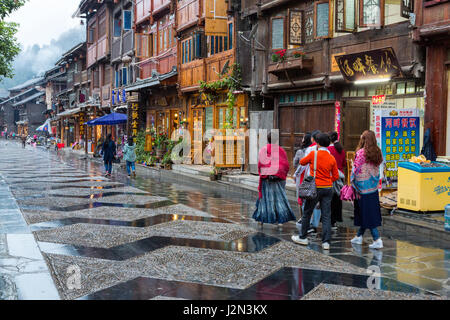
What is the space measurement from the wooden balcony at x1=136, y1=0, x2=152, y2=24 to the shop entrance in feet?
50.1

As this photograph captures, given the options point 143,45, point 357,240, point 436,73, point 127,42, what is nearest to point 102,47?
point 127,42

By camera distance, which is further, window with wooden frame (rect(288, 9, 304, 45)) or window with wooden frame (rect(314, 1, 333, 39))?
window with wooden frame (rect(288, 9, 304, 45))

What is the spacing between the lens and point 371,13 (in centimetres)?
1307

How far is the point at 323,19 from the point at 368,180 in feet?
27.6

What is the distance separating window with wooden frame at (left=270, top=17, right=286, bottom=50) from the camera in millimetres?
17034

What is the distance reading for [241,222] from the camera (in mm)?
10562

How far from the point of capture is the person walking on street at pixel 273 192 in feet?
30.8

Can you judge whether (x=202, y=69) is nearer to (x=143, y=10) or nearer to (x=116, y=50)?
(x=143, y=10)

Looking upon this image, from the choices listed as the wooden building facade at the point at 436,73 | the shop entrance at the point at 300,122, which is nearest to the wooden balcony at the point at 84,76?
the shop entrance at the point at 300,122

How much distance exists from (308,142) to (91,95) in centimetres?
4089

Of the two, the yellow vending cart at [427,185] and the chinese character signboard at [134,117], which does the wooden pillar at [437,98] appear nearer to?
the yellow vending cart at [427,185]

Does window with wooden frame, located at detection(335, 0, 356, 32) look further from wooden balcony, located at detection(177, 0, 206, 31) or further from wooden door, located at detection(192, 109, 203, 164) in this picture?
wooden door, located at detection(192, 109, 203, 164)

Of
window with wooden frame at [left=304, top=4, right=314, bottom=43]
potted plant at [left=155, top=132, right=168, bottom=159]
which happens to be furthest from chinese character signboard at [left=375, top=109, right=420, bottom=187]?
potted plant at [left=155, top=132, right=168, bottom=159]

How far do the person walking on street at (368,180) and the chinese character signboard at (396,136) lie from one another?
2.79 metres
